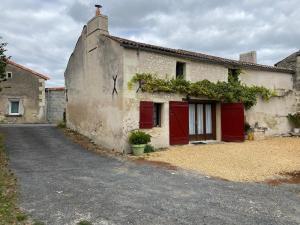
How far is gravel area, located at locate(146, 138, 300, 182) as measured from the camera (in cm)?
945

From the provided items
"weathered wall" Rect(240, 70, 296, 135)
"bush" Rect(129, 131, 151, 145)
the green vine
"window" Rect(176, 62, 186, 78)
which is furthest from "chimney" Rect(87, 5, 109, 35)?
"weathered wall" Rect(240, 70, 296, 135)

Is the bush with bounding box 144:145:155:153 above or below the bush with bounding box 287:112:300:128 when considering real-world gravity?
below

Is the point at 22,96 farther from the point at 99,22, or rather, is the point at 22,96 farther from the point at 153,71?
the point at 153,71

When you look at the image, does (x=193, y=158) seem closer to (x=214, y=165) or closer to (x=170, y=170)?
(x=214, y=165)

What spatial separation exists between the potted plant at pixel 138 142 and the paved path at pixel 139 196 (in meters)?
1.97

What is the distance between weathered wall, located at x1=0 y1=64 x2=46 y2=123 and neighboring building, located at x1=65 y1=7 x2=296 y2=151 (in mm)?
5134

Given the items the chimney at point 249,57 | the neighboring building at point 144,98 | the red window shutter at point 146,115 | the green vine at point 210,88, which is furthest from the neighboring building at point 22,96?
the chimney at point 249,57

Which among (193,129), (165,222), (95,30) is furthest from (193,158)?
(95,30)

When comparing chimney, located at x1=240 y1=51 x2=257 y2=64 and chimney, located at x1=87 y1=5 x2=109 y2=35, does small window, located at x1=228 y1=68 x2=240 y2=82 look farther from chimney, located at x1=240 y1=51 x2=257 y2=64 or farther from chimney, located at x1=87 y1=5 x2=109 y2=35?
chimney, located at x1=87 y1=5 x2=109 y2=35

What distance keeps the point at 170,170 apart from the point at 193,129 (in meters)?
7.13

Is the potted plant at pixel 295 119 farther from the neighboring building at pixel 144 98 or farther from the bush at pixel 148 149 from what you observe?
the bush at pixel 148 149

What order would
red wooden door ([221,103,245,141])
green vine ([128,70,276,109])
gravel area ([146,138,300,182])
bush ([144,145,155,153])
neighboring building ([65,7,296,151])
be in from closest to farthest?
gravel area ([146,138,300,182]) < bush ([144,145,155,153]) < neighboring building ([65,7,296,151]) < green vine ([128,70,276,109]) < red wooden door ([221,103,245,141])

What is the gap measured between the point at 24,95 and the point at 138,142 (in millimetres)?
14502

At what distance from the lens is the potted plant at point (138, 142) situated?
42.1ft
